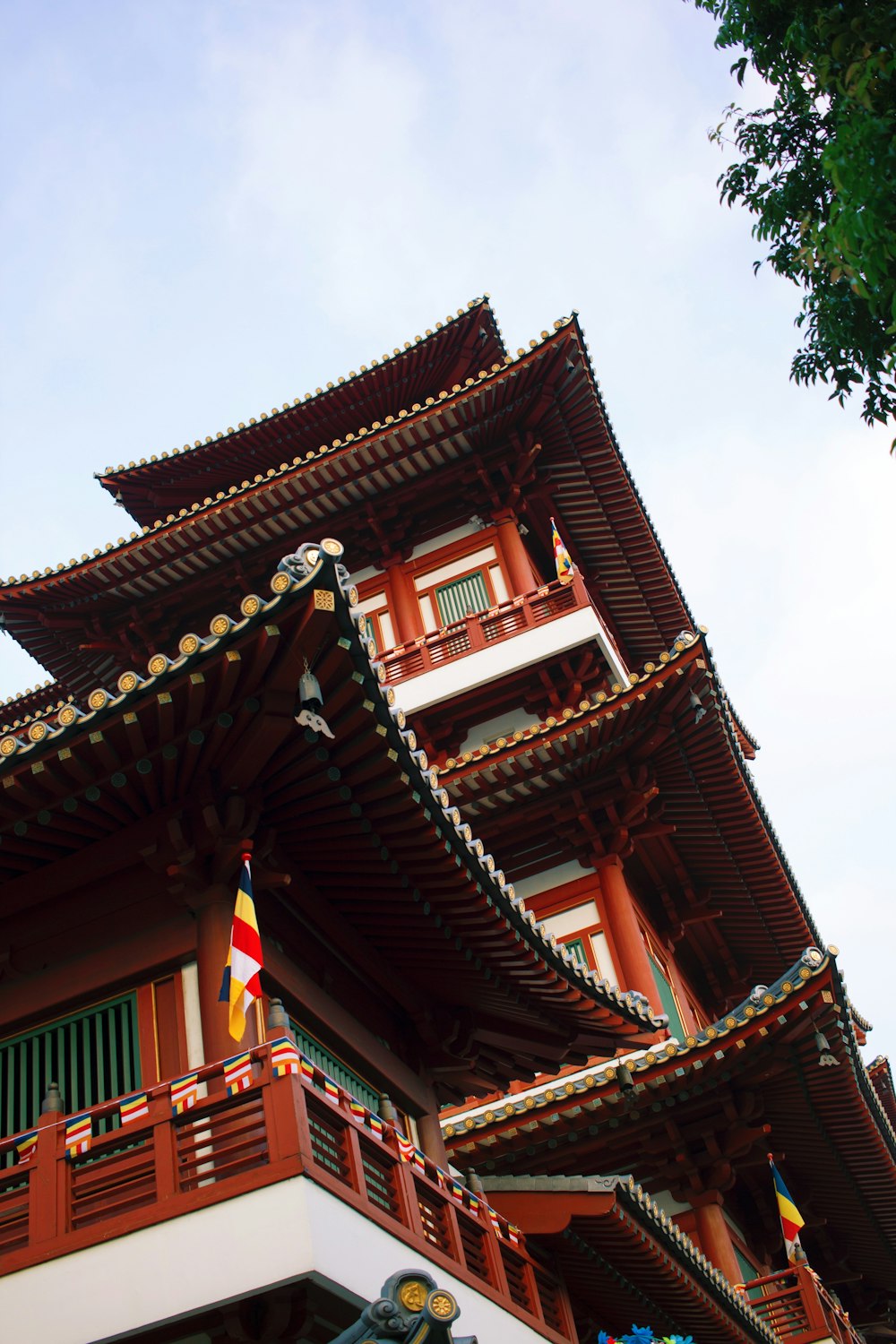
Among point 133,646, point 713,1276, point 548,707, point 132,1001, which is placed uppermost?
point 133,646

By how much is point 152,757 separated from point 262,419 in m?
17.3

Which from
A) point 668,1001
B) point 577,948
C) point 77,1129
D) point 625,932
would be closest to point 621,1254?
point 77,1129

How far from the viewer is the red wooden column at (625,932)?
17.9 meters

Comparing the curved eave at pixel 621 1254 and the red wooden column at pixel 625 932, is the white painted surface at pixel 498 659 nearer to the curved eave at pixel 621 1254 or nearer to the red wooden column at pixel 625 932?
the red wooden column at pixel 625 932

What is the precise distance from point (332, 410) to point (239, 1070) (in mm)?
19071

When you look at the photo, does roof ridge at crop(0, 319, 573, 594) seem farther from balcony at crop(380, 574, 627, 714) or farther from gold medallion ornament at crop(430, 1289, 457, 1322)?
gold medallion ornament at crop(430, 1289, 457, 1322)

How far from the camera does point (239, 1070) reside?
8258 mm

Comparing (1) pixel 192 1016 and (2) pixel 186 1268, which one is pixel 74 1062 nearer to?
(1) pixel 192 1016

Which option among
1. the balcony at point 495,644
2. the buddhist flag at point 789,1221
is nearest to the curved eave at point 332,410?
the balcony at point 495,644

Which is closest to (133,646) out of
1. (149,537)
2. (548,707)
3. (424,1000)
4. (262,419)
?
(149,537)

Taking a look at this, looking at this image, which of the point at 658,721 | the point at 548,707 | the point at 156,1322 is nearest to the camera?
the point at 156,1322

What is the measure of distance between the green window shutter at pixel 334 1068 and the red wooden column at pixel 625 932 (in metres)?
6.68

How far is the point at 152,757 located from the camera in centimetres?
924

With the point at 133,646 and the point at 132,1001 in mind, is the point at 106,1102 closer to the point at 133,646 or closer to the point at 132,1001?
the point at 132,1001
